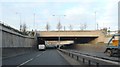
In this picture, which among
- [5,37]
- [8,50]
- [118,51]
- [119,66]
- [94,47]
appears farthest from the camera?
[94,47]

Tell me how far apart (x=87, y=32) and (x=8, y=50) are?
6275 centimetres

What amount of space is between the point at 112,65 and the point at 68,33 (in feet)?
313

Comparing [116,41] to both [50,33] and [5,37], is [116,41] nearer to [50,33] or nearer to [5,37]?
[5,37]

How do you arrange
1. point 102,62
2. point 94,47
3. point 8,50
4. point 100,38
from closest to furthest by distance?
point 102,62
point 8,50
point 94,47
point 100,38

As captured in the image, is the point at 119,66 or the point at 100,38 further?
the point at 100,38

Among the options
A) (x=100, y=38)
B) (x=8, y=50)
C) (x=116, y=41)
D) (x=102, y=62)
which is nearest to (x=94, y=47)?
(x=100, y=38)

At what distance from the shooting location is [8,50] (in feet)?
144

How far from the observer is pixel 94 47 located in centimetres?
7500

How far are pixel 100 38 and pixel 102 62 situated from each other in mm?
92172

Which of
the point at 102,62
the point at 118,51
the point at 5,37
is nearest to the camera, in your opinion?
the point at 102,62

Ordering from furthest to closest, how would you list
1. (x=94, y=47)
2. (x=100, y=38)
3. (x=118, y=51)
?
(x=100, y=38) → (x=94, y=47) → (x=118, y=51)

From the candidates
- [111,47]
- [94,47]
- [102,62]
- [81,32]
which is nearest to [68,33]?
[81,32]

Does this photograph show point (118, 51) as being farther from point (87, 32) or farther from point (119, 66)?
point (87, 32)

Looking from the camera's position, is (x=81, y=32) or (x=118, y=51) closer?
(x=118, y=51)
